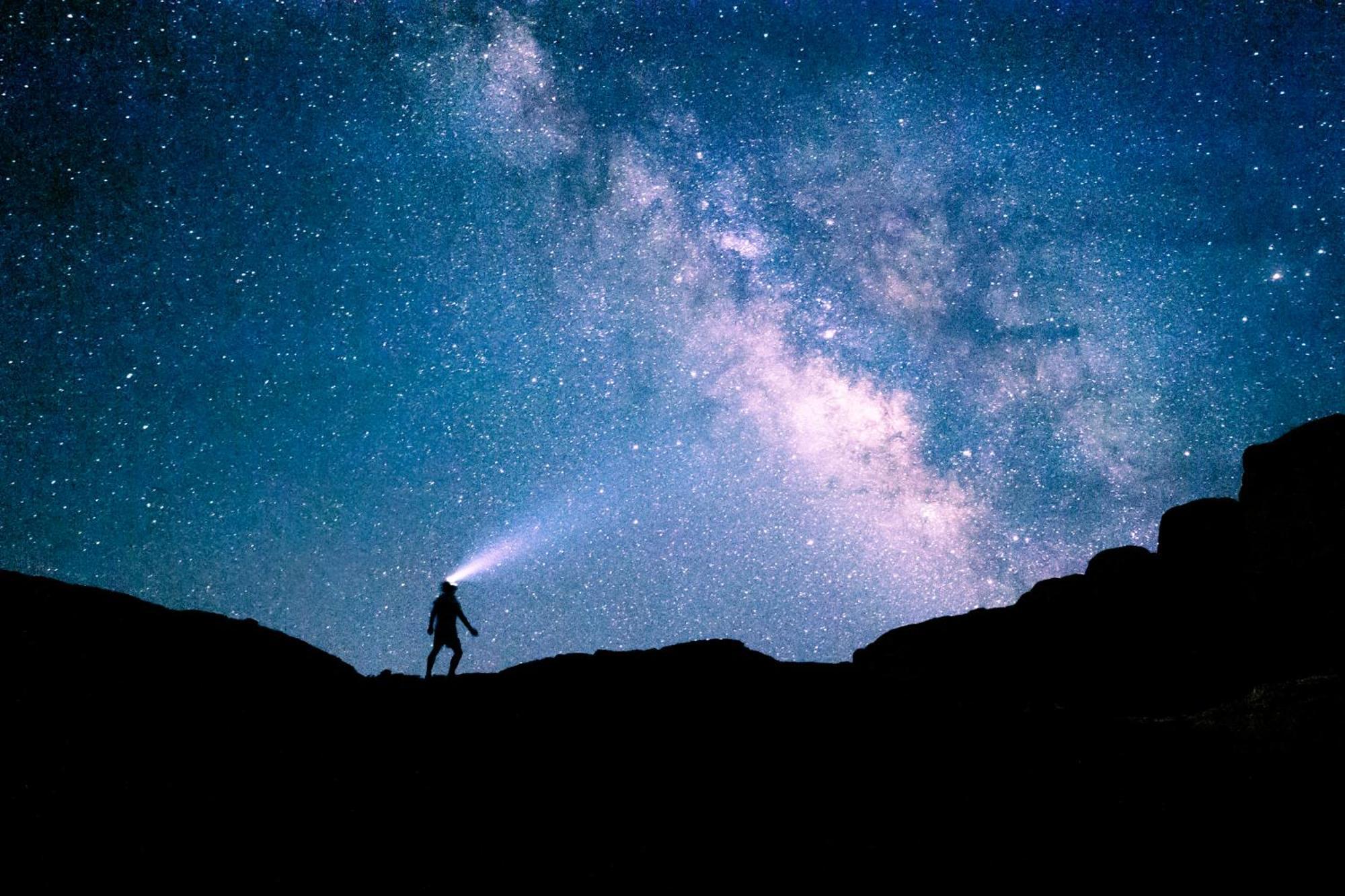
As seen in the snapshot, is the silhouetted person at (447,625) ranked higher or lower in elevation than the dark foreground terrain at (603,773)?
higher

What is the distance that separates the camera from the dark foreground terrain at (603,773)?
→ 5.71 metres

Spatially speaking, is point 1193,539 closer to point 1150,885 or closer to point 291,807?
point 1150,885

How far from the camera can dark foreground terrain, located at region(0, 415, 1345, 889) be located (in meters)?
5.71

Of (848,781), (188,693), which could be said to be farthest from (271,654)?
(848,781)

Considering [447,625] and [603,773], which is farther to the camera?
[447,625]

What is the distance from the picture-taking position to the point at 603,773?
277 inches

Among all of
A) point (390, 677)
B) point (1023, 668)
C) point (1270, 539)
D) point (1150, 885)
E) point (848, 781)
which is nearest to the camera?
point (1150, 885)

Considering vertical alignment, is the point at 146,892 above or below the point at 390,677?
below

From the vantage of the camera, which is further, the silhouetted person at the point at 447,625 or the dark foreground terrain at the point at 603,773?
the silhouetted person at the point at 447,625

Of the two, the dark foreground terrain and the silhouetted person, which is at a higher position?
the silhouetted person

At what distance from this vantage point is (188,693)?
7.22 m

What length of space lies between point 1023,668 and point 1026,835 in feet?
71.6

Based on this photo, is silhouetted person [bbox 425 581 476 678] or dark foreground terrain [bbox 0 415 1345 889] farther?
silhouetted person [bbox 425 581 476 678]

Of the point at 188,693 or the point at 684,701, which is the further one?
the point at 684,701
